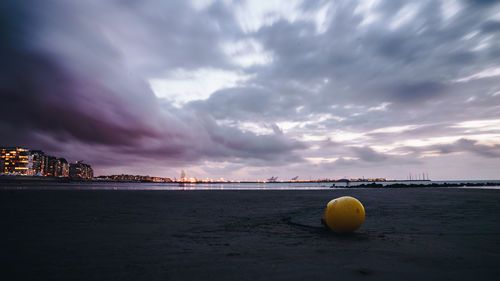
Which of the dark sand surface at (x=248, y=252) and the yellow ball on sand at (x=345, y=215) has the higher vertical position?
the yellow ball on sand at (x=345, y=215)

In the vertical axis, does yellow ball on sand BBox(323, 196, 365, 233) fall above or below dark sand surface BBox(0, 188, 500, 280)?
above

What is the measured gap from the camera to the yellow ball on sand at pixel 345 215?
7746mm

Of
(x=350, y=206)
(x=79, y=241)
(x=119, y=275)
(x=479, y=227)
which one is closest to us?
(x=119, y=275)

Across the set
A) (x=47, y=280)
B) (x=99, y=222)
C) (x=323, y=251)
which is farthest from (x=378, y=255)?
(x=99, y=222)

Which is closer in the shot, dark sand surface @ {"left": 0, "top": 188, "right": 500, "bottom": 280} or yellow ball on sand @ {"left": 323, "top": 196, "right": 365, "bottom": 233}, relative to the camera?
dark sand surface @ {"left": 0, "top": 188, "right": 500, "bottom": 280}

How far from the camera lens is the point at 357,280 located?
412 centimetres

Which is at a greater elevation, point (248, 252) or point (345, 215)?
point (345, 215)

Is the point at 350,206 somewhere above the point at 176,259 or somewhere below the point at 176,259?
above

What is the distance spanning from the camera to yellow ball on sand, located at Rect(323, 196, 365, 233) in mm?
7746

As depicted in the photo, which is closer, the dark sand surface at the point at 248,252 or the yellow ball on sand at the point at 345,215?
the dark sand surface at the point at 248,252

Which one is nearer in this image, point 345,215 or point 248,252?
point 248,252

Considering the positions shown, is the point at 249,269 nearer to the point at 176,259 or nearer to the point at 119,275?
the point at 176,259

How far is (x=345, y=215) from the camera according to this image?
7.73 metres

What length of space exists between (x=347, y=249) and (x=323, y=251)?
64cm
